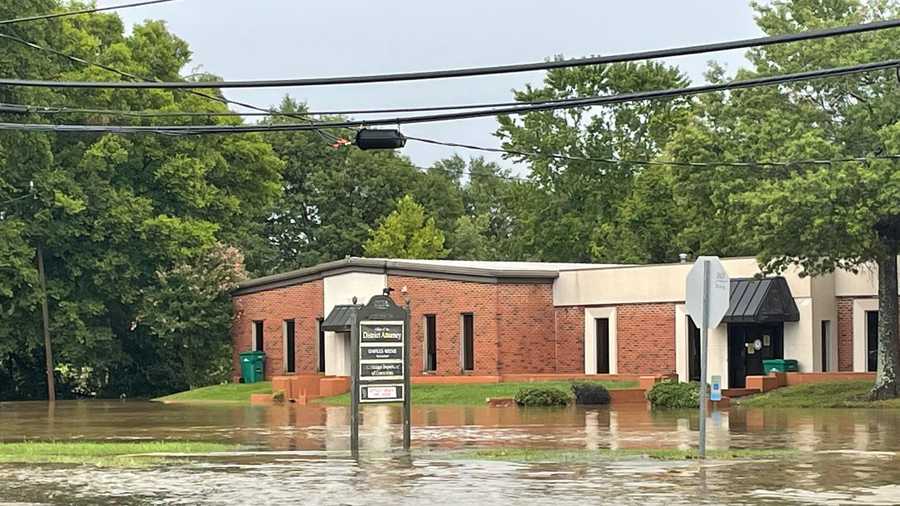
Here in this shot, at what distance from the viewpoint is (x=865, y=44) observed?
3759 centimetres

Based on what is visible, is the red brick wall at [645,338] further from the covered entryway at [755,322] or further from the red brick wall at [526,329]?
the red brick wall at [526,329]

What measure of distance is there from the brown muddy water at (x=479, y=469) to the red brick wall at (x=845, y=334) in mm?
13593


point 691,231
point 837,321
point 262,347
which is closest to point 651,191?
point 691,231

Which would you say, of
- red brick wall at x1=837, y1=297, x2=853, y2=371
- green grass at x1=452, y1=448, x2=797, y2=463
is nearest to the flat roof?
red brick wall at x1=837, y1=297, x2=853, y2=371

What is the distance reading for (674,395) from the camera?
128 feet

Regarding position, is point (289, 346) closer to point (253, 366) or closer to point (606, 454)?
point (253, 366)

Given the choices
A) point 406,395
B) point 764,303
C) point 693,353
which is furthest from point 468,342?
point 406,395

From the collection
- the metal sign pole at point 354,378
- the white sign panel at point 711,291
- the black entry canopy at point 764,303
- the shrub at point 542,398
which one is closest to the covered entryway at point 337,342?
the shrub at point 542,398

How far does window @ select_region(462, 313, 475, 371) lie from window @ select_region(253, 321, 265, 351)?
444 inches

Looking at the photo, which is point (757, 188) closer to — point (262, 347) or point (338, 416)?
point (338, 416)

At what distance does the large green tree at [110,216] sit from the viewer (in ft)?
187

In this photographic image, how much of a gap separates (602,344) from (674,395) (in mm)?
13054

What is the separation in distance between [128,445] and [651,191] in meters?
50.8

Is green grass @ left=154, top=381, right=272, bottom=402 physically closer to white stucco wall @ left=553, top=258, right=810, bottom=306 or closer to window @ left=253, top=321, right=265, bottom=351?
window @ left=253, top=321, right=265, bottom=351
